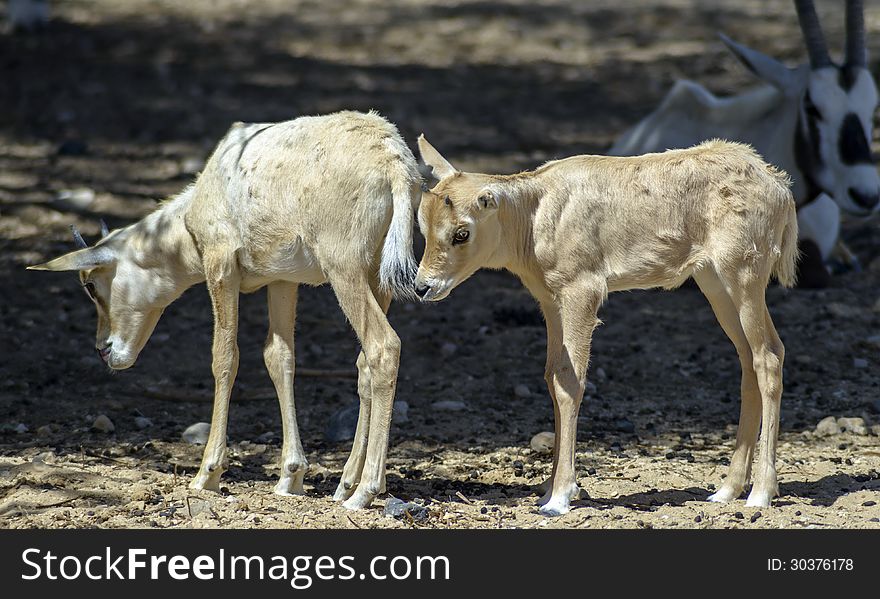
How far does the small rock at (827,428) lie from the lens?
8305 mm

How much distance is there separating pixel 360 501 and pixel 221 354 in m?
1.23

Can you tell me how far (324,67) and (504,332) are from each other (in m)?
6.56

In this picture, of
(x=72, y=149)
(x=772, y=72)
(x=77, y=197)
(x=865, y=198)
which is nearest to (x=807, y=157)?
(x=865, y=198)

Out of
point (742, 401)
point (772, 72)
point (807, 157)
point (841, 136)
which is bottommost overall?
point (742, 401)

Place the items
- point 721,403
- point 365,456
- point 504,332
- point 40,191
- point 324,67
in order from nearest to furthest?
point 365,456
point 721,403
point 504,332
point 40,191
point 324,67

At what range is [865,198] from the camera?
10.7m

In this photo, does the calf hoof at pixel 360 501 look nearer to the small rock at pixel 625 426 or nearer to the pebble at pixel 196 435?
the pebble at pixel 196 435

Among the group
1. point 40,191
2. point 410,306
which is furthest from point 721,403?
point 40,191

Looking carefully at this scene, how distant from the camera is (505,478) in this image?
7.54m

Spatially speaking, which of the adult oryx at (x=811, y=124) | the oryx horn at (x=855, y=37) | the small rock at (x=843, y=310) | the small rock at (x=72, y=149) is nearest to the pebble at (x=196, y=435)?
the small rock at (x=843, y=310)

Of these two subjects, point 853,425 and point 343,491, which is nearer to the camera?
point 343,491

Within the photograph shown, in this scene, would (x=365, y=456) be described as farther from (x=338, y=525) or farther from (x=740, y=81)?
(x=740, y=81)

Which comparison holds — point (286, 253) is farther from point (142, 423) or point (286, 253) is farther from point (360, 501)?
point (142, 423)

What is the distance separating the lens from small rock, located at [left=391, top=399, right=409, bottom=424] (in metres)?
8.72
